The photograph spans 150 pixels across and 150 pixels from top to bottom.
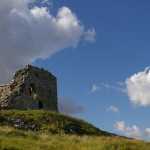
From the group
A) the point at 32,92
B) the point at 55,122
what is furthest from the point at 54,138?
the point at 32,92

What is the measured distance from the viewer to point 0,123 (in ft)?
121

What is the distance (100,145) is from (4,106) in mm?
27818

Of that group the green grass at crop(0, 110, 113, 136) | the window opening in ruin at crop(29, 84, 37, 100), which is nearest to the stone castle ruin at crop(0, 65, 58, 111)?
the window opening in ruin at crop(29, 84, 37, 100)

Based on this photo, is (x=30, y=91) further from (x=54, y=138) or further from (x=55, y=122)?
(x=54, y=138)

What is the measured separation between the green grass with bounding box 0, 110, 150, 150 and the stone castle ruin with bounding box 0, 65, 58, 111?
8.16 meters

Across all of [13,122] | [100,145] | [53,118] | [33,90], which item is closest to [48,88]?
[33,90]

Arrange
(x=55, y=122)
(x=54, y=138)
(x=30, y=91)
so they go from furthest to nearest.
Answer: (x=30, y=91) < (x=55, y=122) < (x=54, y=138)

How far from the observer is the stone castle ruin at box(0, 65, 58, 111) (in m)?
50.9

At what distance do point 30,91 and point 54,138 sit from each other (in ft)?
94.0

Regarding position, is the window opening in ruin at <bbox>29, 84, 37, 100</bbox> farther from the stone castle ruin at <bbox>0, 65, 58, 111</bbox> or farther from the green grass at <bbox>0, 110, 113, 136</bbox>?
the green grass at <bbox>0, 110, 113, 136</bbox>

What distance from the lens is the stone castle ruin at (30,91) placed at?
167 feet

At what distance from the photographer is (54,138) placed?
85.1 ft

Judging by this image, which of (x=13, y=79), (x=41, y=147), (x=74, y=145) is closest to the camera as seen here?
(x=41, y=147)

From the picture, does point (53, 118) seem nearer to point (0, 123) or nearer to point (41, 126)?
point (41, 126)
